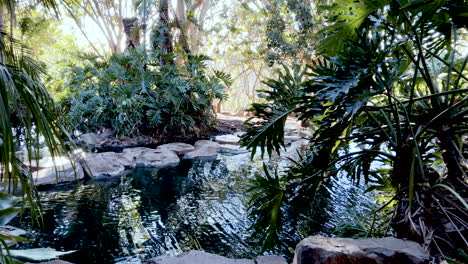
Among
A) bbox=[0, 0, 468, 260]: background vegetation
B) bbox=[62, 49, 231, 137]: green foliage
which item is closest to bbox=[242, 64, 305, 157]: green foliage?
bbox=[0, 0, 468, 260]: background vegetation

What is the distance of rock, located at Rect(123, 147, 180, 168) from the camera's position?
255 inches

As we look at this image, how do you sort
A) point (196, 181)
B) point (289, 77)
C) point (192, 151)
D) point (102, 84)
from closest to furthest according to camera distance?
point (289, 77) < point (196, 181) < point (192, 151) < point (102, 84)

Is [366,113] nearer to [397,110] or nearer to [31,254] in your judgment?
[397,110]

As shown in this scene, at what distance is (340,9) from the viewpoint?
6.68 ft

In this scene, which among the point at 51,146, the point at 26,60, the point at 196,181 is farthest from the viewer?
the point at 196,181

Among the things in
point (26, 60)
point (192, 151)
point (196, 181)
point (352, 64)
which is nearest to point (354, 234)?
point (352, 64)

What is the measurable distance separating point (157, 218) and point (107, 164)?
2.53 meters

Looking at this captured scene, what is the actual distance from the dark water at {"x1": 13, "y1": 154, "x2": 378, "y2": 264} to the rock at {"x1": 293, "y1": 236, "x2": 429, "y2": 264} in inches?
40.6

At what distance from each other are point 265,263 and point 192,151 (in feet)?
17.4

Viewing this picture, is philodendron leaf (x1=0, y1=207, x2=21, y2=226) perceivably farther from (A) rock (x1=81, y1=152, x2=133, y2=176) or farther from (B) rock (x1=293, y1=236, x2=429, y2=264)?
(A) rock (x1=81, y1=152, x2=133, y2=176)

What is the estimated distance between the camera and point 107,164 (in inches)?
227

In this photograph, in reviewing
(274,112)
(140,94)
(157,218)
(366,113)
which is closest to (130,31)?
(140,94)

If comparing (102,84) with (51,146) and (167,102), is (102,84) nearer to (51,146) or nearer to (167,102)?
(167,102)

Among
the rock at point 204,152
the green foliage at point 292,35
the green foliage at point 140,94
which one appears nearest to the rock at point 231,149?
the rock at point 204,152
